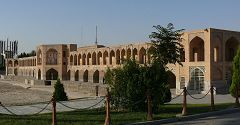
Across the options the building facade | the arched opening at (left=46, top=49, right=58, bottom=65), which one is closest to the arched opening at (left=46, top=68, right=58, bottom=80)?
the building facade

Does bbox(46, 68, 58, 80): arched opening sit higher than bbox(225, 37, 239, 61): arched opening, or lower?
lower

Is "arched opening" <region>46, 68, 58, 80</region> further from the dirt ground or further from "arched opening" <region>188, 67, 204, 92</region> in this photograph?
"arched opening" <region>188, 67, 204, 92</region>

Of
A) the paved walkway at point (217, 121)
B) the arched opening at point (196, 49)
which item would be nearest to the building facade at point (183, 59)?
the arched opening at point (196, 49)

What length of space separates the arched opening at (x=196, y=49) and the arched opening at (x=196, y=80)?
1.40 meters

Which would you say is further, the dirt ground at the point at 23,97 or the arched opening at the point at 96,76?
the arched opening at the point at 96,76

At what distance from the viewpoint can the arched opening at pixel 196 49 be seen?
30000mm

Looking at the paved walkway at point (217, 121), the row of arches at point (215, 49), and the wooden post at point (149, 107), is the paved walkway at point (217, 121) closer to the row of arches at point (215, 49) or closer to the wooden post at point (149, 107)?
the wooden post at point (149, 107)

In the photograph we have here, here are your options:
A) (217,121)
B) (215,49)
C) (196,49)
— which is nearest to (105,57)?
(196,49)

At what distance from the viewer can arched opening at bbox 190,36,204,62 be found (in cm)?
3000

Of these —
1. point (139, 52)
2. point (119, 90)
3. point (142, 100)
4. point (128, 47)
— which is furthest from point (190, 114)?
point (128, 47)

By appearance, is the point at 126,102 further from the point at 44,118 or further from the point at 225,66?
the point at 225,66

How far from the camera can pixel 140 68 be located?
1348 centimetres

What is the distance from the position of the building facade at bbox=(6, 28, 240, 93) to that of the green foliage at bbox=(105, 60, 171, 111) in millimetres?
817

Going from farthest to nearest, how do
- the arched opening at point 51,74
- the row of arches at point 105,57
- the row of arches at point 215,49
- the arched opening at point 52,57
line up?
1. the arched opening at point 51,74
2. the arched opening at point 52,57
3. the row of arches at point 105,57
4. the row of arches at point 215,49
